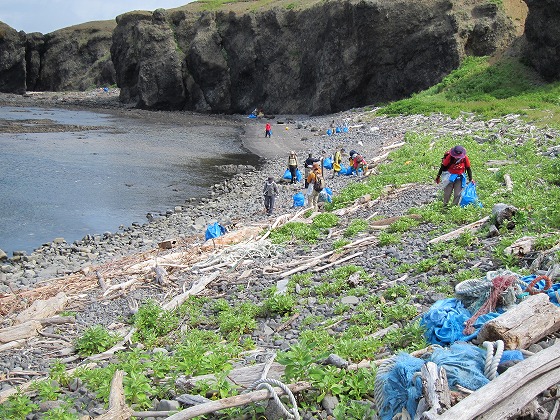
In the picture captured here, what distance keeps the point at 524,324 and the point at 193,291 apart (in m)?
7.21

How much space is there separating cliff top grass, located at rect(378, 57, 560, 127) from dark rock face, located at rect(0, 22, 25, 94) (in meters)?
92.5

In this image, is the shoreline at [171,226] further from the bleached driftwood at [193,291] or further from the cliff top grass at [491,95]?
the cliff top grass at [491,95]

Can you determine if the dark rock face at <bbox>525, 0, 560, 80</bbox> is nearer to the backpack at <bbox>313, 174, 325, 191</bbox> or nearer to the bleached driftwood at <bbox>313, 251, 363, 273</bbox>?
the backpack at <bbox>313, 174, 325, 191</bbox>

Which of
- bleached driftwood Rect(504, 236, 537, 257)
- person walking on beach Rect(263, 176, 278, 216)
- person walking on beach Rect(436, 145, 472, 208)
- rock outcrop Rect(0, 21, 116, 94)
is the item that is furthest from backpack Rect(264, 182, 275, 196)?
rock outcrop Rect(0, 21, 116, 94)

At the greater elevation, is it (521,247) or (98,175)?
(521,247)

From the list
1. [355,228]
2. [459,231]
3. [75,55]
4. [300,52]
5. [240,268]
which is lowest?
[240,268]

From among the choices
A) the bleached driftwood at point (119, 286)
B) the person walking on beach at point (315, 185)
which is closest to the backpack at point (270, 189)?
the person walking on beach at point (315, 185)

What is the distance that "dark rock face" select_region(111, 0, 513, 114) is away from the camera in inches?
2272

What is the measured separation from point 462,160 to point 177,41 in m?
80.1

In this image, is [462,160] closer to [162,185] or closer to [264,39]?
[162,185]

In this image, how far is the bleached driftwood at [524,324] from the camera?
20.0 ft

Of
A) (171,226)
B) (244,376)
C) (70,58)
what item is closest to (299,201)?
(171,226)

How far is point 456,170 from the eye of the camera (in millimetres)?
14000

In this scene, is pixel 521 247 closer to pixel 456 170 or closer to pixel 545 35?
pixel 456 170
